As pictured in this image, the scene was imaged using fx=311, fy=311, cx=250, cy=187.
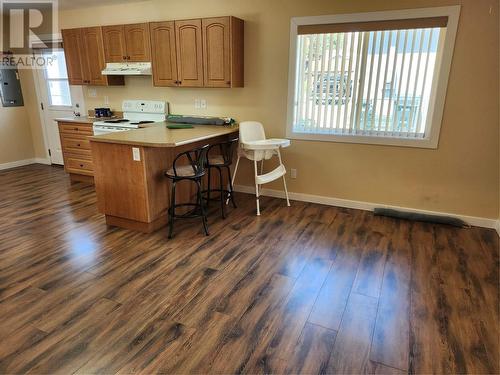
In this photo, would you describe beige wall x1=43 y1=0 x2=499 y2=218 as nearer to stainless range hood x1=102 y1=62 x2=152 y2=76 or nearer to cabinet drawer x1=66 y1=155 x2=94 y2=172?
stainless range hood x1=102 y1=62 x2=152 y2=76

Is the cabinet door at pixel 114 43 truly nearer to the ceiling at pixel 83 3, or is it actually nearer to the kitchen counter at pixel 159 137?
the ceiling at pixel 83 3

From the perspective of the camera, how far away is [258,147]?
11.1 ft

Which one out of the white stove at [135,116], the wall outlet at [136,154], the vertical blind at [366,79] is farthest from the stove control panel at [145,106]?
the vertical blind at [366,79]

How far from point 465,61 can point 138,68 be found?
376 cm

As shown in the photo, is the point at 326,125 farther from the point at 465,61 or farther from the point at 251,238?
the point at 251,238

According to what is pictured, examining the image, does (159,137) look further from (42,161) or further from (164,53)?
(42,161)

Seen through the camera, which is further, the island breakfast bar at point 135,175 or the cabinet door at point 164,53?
the cabinet door at point 164,53

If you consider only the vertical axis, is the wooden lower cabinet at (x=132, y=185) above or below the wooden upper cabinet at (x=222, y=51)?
below

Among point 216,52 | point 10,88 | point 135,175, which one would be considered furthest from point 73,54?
point 135,175

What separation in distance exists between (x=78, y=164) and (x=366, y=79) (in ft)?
13.5

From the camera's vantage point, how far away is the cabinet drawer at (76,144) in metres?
4.55

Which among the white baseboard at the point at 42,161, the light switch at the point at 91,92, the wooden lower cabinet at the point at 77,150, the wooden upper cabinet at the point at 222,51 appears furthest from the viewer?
the white baseboard at the point at 42,161

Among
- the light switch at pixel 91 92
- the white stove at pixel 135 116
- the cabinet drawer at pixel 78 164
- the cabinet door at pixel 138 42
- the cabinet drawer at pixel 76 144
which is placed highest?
the cabinet door at pixel 138 42

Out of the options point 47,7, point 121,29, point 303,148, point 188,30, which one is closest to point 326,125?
point 303,148
